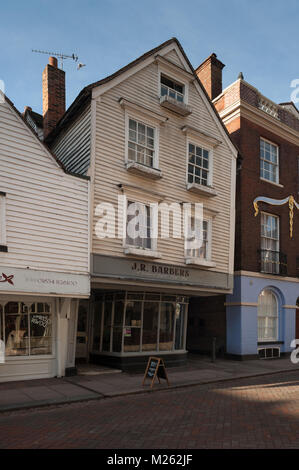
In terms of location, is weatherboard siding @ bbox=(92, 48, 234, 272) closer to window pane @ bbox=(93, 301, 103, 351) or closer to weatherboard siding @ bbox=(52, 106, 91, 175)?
weatherboard siding @ bbox=(52, 106, 91, 175)

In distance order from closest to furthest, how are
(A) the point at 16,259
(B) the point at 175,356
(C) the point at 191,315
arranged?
(A) the point at 16,259
(B) the point at 175,356
(C) the point at 191,315

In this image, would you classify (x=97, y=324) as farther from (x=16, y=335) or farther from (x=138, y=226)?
(x=138, y=226)

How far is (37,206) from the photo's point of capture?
37.5ft

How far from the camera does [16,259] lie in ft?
35.5

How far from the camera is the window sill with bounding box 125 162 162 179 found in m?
13.6

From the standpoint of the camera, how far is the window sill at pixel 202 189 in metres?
15.5

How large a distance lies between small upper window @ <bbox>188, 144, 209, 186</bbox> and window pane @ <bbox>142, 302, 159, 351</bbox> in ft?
17.2

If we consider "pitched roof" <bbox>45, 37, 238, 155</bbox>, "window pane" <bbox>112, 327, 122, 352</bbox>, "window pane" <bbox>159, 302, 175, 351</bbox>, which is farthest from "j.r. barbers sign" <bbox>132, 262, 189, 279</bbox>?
"pitched roof" <bbox>45, 37, 238, 155</bbox>

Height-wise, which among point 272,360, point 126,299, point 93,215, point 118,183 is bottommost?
point 272,360

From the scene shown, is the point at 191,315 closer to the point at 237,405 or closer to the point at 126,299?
the point at 126,299

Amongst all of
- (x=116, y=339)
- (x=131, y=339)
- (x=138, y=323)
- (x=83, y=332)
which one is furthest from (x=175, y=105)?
(x=83, y=332)

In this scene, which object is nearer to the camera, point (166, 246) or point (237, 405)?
point (237, 405)

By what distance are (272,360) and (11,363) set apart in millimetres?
11885
